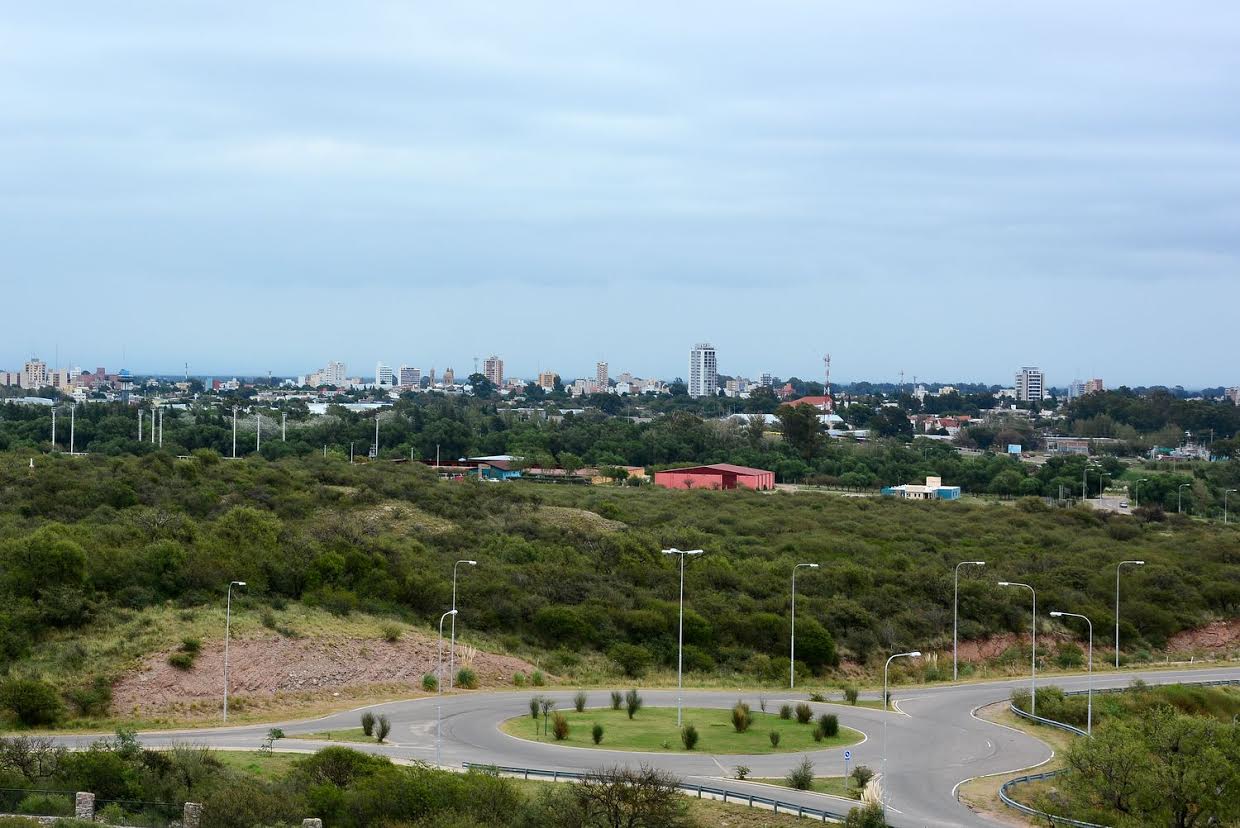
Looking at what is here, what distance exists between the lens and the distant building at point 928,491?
106 m

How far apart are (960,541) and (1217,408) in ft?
449

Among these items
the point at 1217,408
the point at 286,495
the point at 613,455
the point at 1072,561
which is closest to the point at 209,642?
the point at 286,495

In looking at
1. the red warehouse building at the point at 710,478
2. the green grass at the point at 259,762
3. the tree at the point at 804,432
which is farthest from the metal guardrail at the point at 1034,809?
the tree at the point at 804,432

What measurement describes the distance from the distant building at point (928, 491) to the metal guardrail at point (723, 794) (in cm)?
7467

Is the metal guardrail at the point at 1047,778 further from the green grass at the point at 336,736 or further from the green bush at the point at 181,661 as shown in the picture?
the green bush at the point at 181,661

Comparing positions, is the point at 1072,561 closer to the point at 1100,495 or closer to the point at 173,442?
the point at 1100,495

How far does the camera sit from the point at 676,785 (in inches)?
1089

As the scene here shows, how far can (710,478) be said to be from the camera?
4208 inches

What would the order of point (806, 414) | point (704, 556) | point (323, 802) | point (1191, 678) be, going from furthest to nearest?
point (806, 414) < point (704, 556) < point (1191, 678) < point (323, 802)

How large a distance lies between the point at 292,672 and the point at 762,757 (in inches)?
630

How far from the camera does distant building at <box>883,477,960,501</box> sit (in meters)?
106

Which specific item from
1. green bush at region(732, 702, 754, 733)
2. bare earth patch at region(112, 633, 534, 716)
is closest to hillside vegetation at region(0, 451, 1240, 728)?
bare earth patch at region(112, 633, 534, 716)

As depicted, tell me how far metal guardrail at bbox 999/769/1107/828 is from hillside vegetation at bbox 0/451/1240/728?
1669 cm

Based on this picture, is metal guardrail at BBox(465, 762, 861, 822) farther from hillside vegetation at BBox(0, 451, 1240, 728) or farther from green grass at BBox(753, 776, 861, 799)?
hillside vegetation at BBox(0, 451, 1240, 728)
